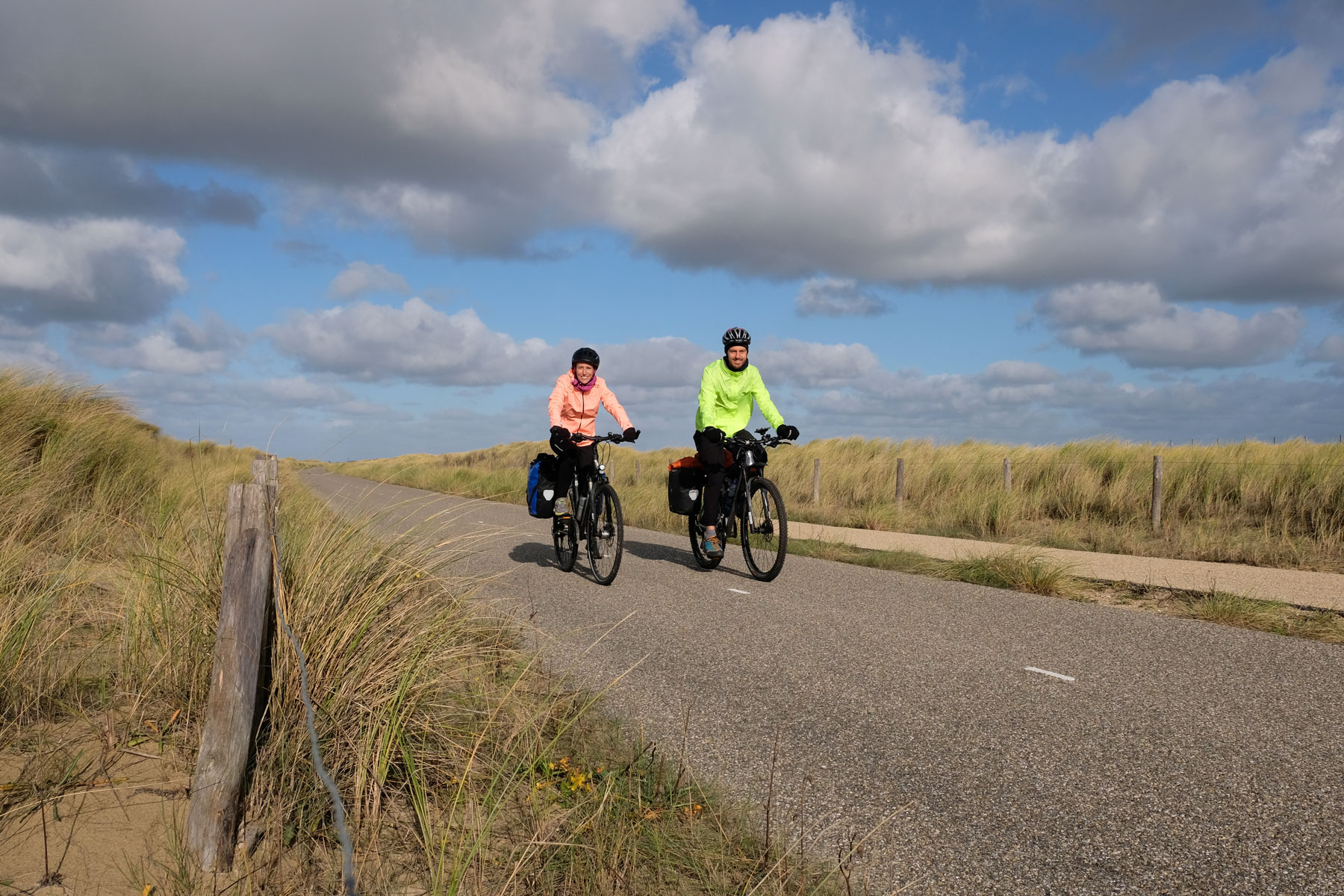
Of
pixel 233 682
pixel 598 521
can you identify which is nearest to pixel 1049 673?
pixel 233 682

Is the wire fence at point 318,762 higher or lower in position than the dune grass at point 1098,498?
lower

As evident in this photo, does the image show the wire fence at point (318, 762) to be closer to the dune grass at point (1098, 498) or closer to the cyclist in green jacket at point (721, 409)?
the cyclist in green jacket at point (721, 409)

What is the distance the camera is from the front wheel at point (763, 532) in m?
8.23

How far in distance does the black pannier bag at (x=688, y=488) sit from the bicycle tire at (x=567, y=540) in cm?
104

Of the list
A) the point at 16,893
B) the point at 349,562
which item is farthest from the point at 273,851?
the point at 349,562

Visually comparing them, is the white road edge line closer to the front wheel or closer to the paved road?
the paved road

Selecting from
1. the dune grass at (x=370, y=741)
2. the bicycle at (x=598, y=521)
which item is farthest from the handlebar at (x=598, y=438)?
the dune grass at (x=370, y=741)

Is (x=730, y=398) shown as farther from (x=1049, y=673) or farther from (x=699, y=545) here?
(x=1049, y=673)

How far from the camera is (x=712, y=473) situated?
28.7ft

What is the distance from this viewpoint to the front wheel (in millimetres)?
8227

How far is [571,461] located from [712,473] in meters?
1.41

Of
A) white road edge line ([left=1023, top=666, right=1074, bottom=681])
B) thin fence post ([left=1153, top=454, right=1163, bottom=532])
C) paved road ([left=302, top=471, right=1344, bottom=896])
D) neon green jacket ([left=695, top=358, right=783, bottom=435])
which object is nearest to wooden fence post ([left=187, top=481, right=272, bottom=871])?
paved road ([left=302, top=471, right=1344, bottom=896])

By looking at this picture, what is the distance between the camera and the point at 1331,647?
18.6 feet

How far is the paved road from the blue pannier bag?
60.2 inches
